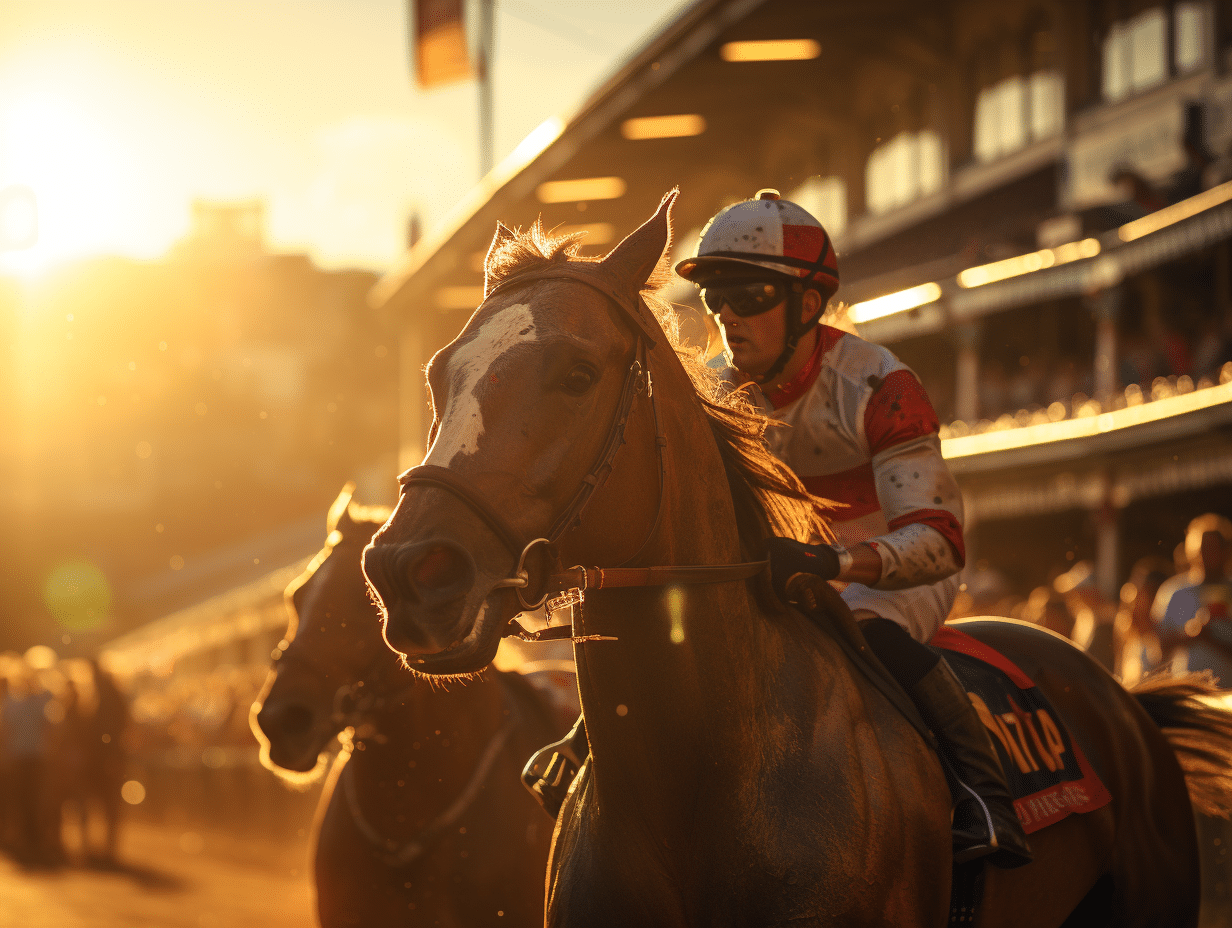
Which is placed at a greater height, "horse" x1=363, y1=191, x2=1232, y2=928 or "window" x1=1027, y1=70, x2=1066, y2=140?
"window" x1=1027, y1=70, x2=1066, y2=140

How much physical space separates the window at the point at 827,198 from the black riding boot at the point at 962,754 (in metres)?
24.6

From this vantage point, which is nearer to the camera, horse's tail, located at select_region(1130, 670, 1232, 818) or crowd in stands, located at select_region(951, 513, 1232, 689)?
horse's tail, located at select_region(1130, 670, 1232, 818)

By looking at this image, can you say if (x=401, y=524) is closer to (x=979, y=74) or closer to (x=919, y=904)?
(x=919, y=904)

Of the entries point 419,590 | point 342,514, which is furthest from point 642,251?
point 342,514

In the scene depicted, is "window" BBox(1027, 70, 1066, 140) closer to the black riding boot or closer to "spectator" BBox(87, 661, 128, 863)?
"spectator" BBox(87, 661, 128, 863)

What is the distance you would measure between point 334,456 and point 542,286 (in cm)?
7136

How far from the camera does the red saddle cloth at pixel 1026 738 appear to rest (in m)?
3.60

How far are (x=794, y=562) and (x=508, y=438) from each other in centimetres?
75

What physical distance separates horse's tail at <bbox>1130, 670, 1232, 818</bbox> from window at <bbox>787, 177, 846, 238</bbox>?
23.1 meters

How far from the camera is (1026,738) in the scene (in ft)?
12.3

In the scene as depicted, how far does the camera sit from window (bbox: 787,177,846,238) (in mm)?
27836

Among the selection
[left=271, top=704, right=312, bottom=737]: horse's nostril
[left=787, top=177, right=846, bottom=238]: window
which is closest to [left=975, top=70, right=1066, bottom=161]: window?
[left=787, top=177, right=846, bottom=238]: window

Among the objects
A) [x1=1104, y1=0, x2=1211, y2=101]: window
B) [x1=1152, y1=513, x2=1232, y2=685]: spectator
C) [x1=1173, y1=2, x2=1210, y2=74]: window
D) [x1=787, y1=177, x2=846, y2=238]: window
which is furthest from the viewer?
[x1=787, y1=177, x2=846, y2=238]: window

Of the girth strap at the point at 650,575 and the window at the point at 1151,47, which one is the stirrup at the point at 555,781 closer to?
the girth strap at the point at 650,575
